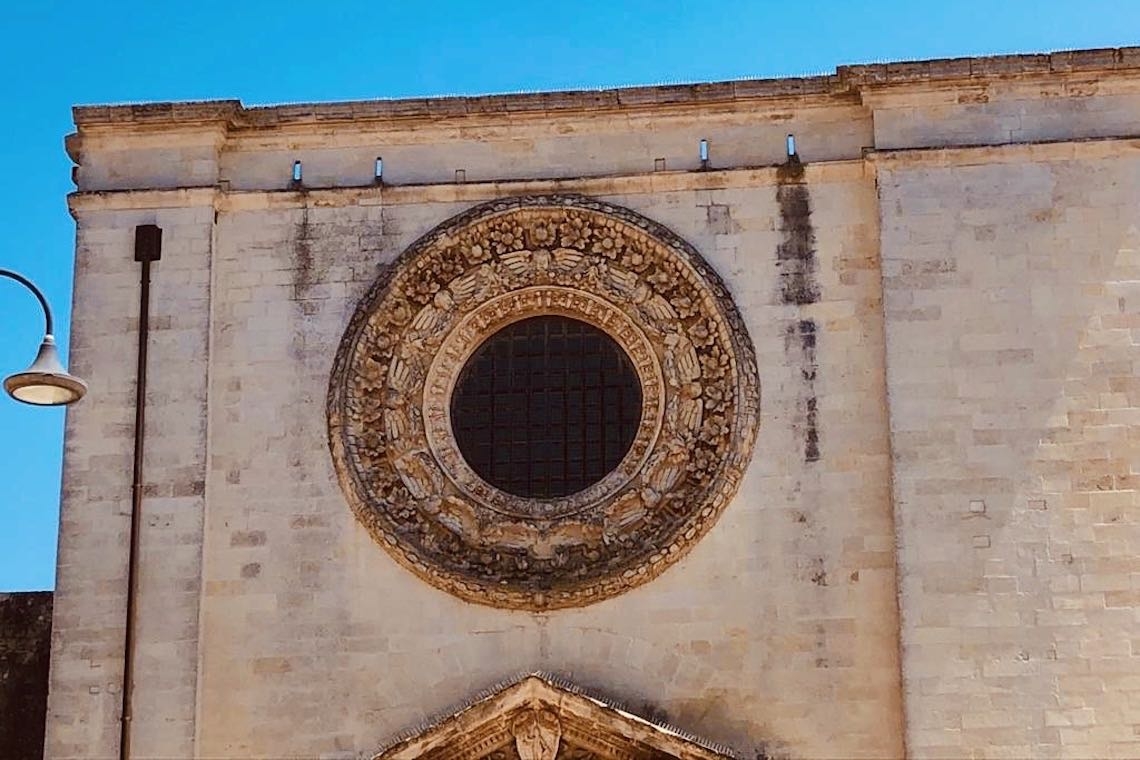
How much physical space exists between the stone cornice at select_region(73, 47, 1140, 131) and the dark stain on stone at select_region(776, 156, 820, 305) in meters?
0.75

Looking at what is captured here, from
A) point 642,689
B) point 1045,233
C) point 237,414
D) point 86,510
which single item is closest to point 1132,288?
point 1045,233

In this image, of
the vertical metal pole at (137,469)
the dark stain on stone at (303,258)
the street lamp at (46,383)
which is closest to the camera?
the street lamp at (46,383)

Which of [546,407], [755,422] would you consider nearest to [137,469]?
[546,407]

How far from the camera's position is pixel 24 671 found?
2025cm

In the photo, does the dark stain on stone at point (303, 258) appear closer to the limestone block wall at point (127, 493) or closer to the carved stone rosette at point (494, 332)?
the carved stone rosette at point (494, 332)

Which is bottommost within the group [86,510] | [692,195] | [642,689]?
[642,689]

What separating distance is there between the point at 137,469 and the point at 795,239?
611 centimetres

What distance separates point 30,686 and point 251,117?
553cm

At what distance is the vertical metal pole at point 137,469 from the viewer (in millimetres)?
19062

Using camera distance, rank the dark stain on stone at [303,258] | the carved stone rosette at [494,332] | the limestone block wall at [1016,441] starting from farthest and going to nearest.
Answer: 1. the dark stain on stone at [303,258]
2. the carved stone rosette at [494,332]
3. the limestone block wall at [1016,441]

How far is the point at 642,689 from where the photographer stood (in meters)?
18.8

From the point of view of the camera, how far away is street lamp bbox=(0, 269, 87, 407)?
48.6ft

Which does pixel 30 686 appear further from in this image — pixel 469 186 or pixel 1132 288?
pixel 1132 288

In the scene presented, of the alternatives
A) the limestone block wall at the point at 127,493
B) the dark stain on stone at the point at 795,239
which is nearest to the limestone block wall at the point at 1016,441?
the dark stain on stone at the point at 795,239
